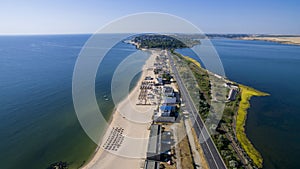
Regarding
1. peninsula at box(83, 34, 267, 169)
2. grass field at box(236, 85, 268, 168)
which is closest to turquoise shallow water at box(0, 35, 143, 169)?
peninsula at box(83, 34, 267, 169)

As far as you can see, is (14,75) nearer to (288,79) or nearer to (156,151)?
(156,151)

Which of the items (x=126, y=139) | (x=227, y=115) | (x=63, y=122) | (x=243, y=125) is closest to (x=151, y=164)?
(x=126, y=139)

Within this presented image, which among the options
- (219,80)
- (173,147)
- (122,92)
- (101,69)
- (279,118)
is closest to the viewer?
(173,147)

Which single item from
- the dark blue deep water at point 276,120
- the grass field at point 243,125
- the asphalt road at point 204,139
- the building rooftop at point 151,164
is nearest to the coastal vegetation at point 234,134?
the grass field at point 243,125

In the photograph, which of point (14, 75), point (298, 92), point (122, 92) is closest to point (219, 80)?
point (298, 92)

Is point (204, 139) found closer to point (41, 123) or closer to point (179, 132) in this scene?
point (179, 132)
